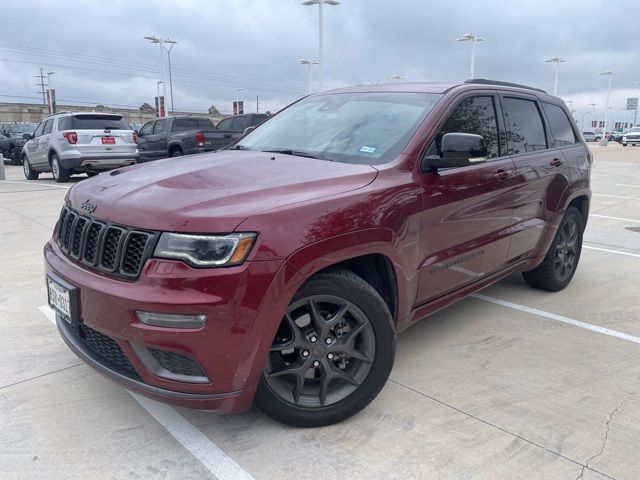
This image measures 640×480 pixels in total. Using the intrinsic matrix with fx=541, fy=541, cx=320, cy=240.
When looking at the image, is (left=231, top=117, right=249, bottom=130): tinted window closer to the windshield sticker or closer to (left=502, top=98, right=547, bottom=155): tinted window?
(left=502, top=98, right=547, bottom=155): tinted window

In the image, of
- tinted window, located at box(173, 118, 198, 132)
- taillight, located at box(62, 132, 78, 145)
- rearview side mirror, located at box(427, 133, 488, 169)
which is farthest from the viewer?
tinted window, located at box(173, 118, 198, 132)

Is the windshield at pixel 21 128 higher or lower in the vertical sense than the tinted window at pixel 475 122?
higher

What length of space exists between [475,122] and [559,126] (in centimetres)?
166

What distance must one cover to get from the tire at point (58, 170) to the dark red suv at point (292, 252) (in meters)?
11.4

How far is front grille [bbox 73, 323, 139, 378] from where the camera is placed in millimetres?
2576

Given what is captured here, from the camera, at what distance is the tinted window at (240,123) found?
57.1 feet

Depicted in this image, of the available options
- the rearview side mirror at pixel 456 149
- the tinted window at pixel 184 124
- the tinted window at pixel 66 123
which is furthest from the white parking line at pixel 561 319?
the tinted window at pixel 184 124

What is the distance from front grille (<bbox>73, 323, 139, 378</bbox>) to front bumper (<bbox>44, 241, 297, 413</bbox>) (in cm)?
6

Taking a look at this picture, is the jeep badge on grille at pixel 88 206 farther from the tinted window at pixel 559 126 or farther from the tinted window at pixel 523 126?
the tinted window at pixel 559 126

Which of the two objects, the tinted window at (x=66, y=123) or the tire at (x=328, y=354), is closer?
the tire at (x=328, y=354)

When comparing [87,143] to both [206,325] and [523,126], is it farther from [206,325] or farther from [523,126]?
[206,325]

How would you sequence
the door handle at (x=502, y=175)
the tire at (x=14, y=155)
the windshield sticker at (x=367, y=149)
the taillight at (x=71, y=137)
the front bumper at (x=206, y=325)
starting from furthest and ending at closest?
the tire at (x=14, y=155) → the taillight at (x=71, y=137) → the door handle at (x=502, y=175) → the windshield sticker at (x=367, y=149) → the front bumper at (x=206, y=325)

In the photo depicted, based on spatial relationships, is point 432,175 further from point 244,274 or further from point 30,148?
point 30,148

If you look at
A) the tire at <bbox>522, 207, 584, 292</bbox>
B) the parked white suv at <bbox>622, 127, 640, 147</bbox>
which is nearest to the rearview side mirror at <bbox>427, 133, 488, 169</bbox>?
the tire at <bbox>522, 207, 584, 292</bbox>
